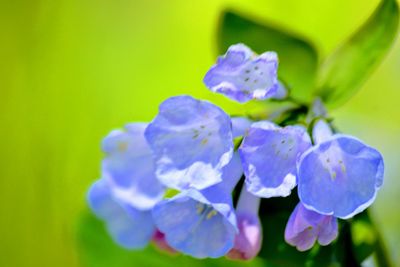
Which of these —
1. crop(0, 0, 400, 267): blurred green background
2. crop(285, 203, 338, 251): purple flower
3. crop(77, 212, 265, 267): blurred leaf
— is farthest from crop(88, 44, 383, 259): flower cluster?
crop(0, 0, 400, 267): blurred green background

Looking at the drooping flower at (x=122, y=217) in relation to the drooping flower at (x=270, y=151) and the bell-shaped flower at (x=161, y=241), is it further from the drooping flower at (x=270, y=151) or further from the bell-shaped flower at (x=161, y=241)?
the drooping flower at (x=270, y=151)

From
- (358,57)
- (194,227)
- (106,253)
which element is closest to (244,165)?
(194,227)

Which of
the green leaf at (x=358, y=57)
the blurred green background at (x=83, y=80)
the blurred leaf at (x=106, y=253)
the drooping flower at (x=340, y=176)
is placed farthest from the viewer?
the blurred green background at (x=83, y=80)

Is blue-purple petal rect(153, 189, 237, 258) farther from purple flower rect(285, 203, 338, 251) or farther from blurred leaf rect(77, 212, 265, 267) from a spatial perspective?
blurred leaf rect(77, 212, 265, 267)

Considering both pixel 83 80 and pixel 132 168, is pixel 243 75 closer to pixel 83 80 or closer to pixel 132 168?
pixel 132 168

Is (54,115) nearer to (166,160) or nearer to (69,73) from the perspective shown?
(69,73)

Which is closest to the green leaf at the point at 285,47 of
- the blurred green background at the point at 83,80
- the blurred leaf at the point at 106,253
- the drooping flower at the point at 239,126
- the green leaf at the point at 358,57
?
the green leaf at the point at 358,57
